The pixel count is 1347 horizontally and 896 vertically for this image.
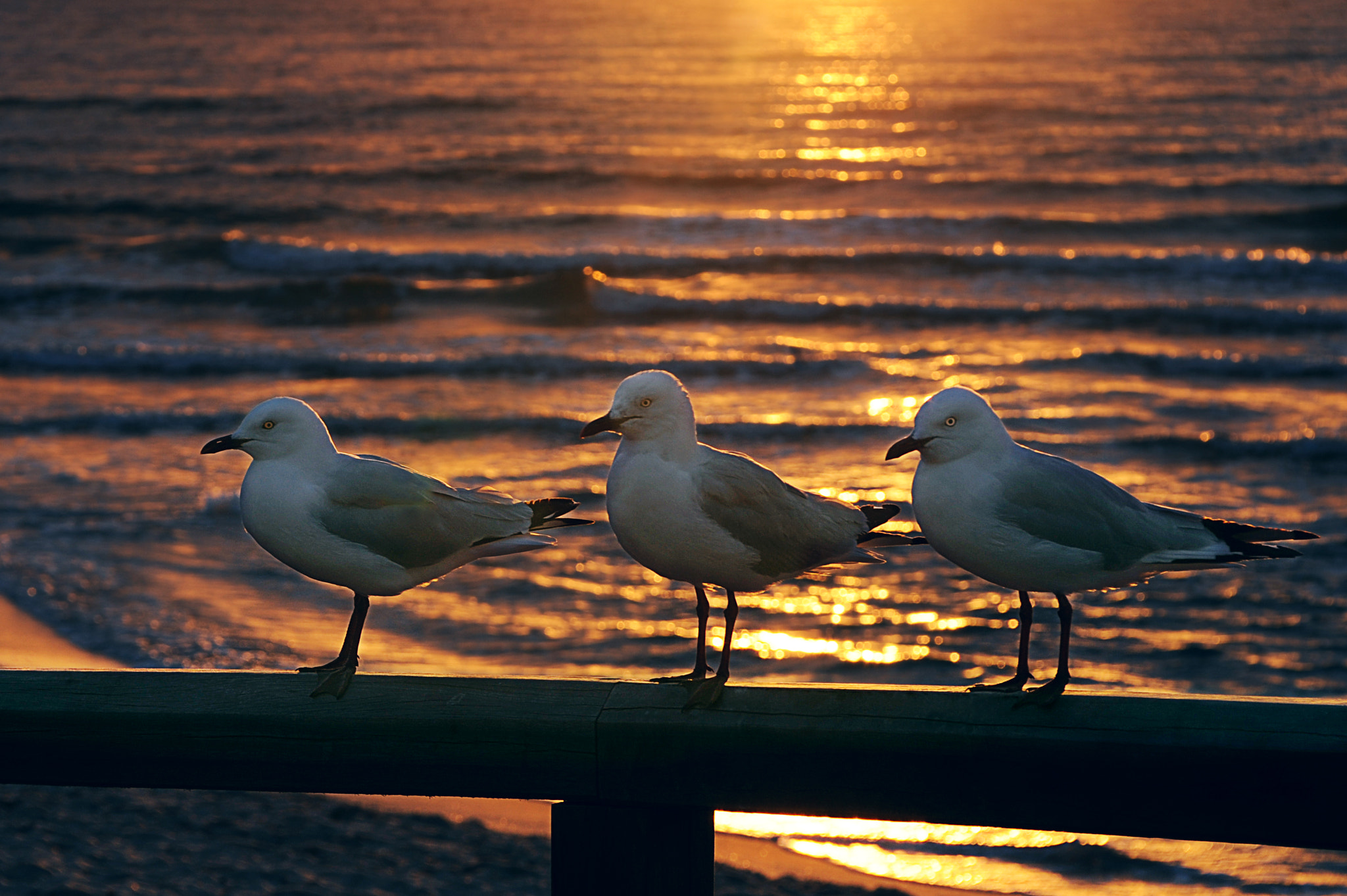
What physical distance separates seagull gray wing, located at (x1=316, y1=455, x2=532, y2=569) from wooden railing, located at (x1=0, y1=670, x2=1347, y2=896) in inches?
13.1

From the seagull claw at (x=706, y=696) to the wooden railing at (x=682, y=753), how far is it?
0.02m

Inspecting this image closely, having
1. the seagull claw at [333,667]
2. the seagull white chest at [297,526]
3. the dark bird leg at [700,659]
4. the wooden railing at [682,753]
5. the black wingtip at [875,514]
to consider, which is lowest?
the wooden railing at [682,753]

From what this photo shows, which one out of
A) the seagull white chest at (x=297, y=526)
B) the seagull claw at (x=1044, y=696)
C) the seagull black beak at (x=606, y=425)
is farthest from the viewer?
the seagull white chest at (x=297, y=526)

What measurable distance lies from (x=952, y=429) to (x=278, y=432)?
1531 mm

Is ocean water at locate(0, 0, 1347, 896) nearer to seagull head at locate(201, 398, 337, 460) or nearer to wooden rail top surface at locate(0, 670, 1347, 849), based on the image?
wooden rail top surface at locate(0, 670, 1347, 849)

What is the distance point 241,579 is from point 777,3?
5307 centimetres

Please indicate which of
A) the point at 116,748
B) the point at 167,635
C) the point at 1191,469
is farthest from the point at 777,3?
the point at 116,748

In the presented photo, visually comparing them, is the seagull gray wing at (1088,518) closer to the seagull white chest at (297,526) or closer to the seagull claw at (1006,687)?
the seagull claw at (1006,687)

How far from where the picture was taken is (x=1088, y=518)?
115 inches

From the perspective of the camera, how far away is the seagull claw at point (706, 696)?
2736mm

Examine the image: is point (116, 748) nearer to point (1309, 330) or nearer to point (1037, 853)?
point (1037, 853)

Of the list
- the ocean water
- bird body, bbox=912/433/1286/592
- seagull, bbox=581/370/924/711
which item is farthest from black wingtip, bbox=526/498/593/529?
the ocean water

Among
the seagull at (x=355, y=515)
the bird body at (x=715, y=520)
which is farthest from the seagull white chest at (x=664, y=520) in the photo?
the seagull at (x=355, y=515)

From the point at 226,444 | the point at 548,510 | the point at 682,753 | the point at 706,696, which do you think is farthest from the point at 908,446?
the point at 226,444
